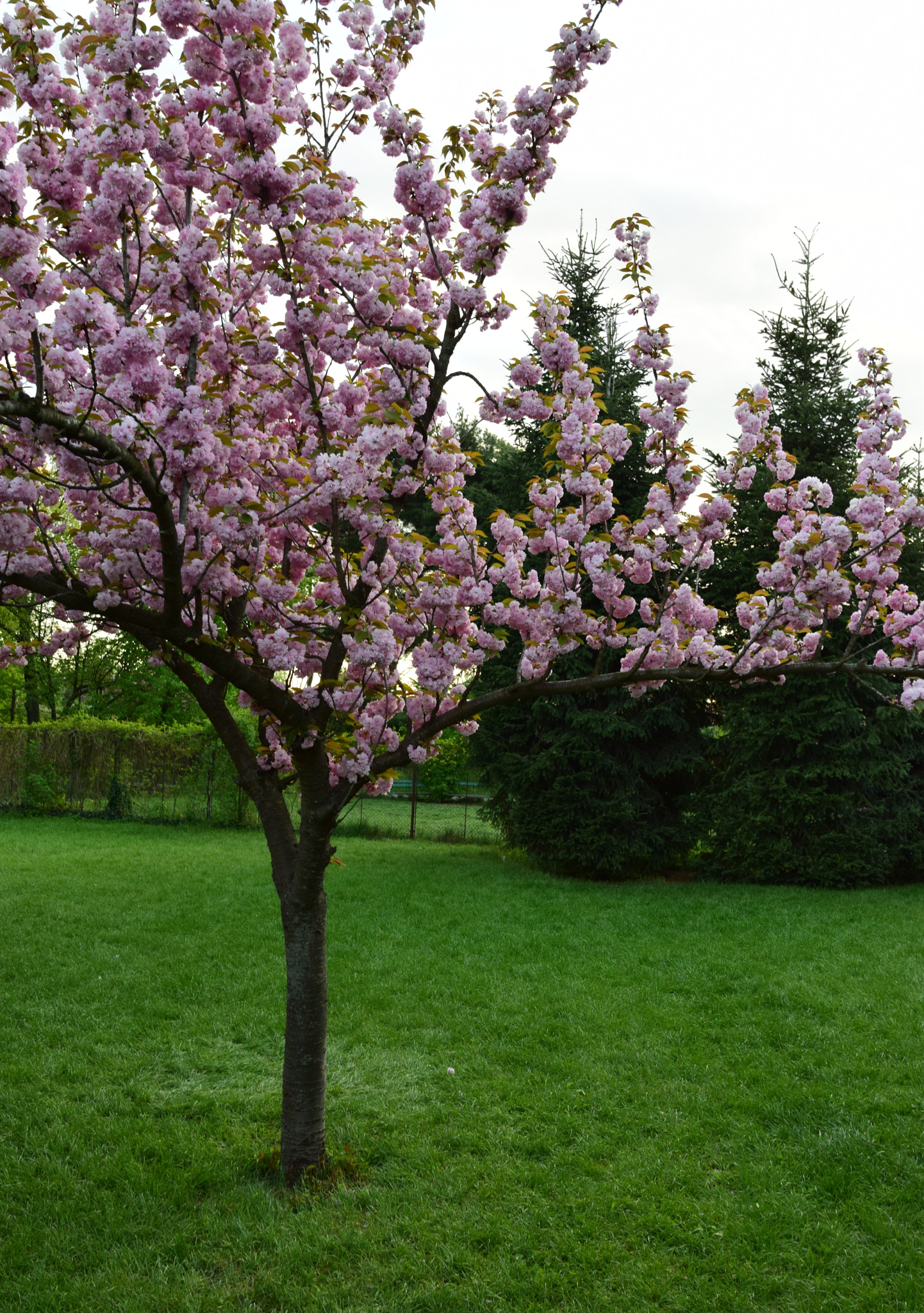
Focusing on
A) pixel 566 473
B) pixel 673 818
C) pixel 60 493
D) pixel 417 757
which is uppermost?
pixel 566 473

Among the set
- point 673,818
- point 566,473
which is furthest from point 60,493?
point 673,818

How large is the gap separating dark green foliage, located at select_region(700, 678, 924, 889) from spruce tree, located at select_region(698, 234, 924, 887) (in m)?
0.02

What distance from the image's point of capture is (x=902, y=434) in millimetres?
5277

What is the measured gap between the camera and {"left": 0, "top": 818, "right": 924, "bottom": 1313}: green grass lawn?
3.33m

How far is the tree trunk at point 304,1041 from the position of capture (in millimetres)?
3924

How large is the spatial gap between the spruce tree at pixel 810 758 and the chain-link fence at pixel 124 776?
6334mm

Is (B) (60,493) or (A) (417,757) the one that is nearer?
(B) (60,493)

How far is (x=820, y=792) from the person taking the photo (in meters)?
11.8

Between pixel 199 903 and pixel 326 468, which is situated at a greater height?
pixel 326 468

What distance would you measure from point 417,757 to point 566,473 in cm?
151

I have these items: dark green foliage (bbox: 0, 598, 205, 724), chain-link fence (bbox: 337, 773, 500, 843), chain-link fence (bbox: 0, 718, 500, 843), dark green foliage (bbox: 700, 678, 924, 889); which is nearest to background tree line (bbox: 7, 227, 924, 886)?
dark green foliage (bbox: 700, 678, 924, 889)

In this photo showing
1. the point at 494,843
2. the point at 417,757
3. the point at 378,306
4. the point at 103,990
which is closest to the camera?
the point at 378,306

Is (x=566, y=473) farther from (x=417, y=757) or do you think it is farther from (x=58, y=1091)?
(x=58, y=1091)

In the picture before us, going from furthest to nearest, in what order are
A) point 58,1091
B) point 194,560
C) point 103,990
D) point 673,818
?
point 673,818
point 103,990
point 58,1091
point 194,560
